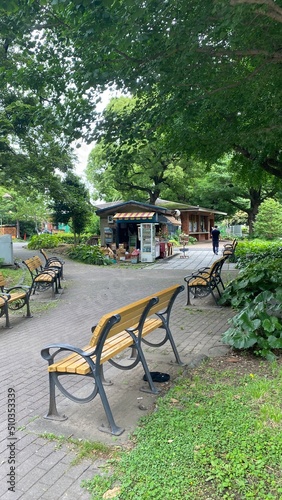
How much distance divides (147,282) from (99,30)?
781 cm

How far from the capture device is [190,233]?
1359 inches

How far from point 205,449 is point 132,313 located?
4.33 ft

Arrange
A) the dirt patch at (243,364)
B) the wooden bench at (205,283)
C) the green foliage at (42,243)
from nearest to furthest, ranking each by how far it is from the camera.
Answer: the dirt patch at (243,364)
the wooden bench at (205,283)
the green foliage at (42,243)

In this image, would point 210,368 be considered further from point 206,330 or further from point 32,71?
point 32,71

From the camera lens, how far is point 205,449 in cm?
249

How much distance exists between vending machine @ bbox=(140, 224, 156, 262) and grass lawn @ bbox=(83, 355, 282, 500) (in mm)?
14243

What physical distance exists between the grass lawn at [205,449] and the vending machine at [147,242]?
14.2m

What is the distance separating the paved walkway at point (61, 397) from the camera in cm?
243

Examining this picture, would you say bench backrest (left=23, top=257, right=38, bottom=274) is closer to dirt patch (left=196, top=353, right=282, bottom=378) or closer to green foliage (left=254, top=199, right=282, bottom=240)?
dirt patch (left=196, top=353, right=282, bottom=378)

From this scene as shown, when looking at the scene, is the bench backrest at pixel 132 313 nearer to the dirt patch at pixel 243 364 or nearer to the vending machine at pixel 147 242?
the dirt patch at pixel 243 364

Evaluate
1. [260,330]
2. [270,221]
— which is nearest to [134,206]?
[270,221]

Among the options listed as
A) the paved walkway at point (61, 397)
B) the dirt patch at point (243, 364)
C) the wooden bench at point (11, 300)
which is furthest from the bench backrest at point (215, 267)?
the wooden bench at point (11, 300)

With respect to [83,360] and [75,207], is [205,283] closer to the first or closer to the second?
[83,360]

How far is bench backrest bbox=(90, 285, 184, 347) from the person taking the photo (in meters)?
2.96
